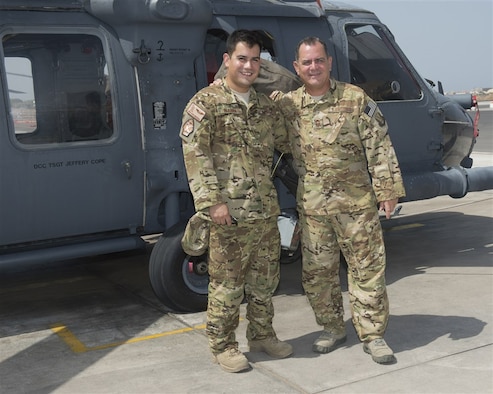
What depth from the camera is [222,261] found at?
471cm

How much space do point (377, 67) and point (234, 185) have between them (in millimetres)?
3241

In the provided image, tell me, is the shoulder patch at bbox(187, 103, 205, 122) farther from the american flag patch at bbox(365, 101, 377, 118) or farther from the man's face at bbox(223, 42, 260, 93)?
the american flag patch at bbox(365, 101, 377, 118)

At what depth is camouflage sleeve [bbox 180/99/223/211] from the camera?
4.54 m

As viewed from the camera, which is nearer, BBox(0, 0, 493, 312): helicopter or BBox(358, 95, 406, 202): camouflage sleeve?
BBox(358, 95, 406, 202): camouflage sleeve

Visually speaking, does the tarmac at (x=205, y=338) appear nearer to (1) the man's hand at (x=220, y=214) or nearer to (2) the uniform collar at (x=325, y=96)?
(1) the man's hand at (x=220, y=214)

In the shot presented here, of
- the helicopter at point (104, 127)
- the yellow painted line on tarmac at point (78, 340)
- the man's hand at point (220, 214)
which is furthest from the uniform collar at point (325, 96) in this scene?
the yellow painted line on tarmac at point (78, 340)

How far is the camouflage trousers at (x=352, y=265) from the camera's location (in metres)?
4.85

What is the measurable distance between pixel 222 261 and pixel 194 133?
84cm

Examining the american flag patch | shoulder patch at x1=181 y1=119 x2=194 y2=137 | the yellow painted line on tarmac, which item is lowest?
the yellow painted line on tarmac

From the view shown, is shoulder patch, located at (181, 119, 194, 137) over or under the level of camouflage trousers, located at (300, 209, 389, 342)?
over

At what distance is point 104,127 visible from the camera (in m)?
5.98

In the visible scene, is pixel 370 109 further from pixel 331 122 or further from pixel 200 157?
pixel 200 157

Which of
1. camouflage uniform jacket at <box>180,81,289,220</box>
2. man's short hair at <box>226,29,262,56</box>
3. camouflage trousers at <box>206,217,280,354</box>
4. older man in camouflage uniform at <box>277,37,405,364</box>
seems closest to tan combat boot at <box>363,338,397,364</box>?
older man in camouflage uniform at <box>277,37,405,364</box>

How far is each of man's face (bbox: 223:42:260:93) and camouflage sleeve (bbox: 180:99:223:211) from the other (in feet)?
1.00
